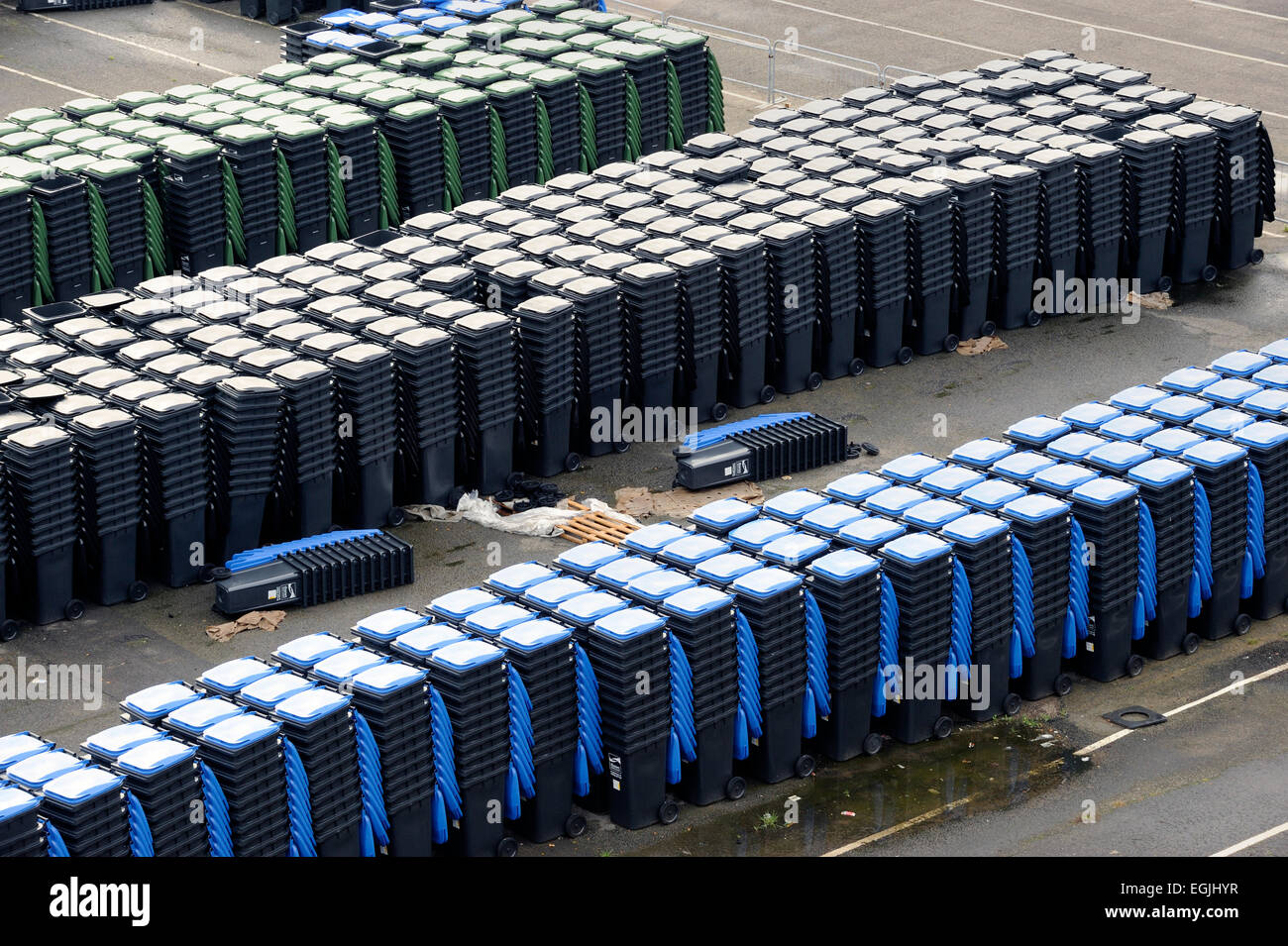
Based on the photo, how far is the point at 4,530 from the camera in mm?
25828

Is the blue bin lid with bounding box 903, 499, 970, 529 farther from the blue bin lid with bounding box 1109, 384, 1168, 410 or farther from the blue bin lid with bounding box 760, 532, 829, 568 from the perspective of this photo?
the blue bin lid with bounding box 1109, 384, 1168, 410

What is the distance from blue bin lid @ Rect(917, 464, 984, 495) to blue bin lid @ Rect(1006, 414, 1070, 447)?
1.15m

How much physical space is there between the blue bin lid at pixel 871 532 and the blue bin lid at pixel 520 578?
2869 millimetres

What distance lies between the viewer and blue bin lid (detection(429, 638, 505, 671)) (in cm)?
2112

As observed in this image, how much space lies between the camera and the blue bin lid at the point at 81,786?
19.2 metres

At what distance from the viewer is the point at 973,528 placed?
23.6m

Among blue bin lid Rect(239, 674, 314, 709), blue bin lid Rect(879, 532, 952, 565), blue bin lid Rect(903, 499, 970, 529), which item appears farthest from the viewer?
blue bin lid Rect(903, 499, 970, 529)

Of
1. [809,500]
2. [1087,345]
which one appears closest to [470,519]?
[809,500]

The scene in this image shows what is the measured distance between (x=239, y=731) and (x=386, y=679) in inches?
55.8

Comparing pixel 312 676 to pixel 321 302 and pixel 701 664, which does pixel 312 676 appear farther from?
pixel 321 302

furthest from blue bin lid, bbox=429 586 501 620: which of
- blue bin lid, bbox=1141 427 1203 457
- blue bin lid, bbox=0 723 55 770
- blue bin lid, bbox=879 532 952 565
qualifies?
blue bin lid, bbox=1141 427 1203 457

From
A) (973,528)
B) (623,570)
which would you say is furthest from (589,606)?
(973,528)

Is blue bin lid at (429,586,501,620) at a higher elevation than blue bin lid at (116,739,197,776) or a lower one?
lower

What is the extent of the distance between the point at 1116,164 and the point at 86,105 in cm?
1502
